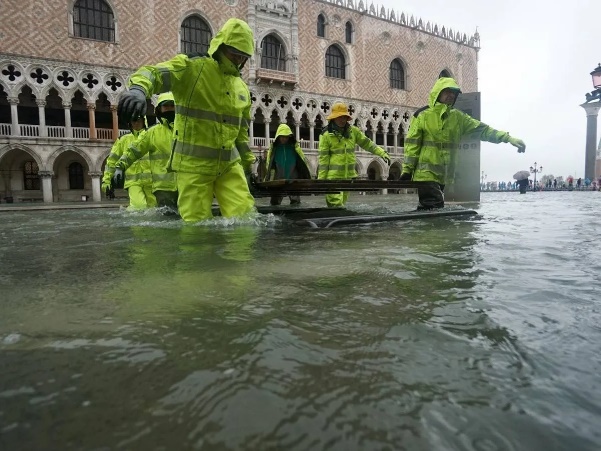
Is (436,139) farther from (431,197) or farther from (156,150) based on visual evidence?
(156,150)

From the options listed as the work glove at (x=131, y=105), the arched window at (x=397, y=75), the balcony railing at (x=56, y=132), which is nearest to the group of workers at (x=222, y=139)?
the work glove at (x=131, y=105)

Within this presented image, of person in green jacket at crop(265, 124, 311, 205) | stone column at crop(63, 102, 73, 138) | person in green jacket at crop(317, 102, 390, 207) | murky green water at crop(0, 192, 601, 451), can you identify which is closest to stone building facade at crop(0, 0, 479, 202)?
stone column at crop(63, 102, 73, 138)

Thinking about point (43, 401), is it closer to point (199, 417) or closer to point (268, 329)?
point (199, 417)

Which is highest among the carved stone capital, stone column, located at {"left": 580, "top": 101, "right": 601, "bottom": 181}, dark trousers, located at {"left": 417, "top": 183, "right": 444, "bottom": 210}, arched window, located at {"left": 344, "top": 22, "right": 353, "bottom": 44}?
arched window, located at {"left": 344, "top": 22, "right": 353, "bottom": 44}

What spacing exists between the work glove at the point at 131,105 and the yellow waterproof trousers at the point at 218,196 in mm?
Result: 1433

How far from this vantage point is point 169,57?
71.9 feet

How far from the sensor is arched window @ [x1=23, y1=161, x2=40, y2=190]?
865 inches

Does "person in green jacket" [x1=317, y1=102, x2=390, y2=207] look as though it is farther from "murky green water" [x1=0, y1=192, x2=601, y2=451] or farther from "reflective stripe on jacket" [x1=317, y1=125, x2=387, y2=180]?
"murky green water" [x1=0, y1=192, x2=601, y2=451]

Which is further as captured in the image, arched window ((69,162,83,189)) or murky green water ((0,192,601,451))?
arched window ((69,162,83,189))

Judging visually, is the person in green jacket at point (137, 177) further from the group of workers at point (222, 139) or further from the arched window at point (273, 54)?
the arched window at point (273, 54)

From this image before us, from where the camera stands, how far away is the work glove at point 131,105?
288 cm

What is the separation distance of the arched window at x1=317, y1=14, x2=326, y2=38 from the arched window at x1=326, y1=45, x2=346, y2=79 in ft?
3.36

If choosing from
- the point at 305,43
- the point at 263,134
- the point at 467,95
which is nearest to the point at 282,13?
the point at 305,43

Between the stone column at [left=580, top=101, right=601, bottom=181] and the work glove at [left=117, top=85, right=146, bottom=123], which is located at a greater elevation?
the stone column at [left=580, top=101, right=601, bottom=181]
